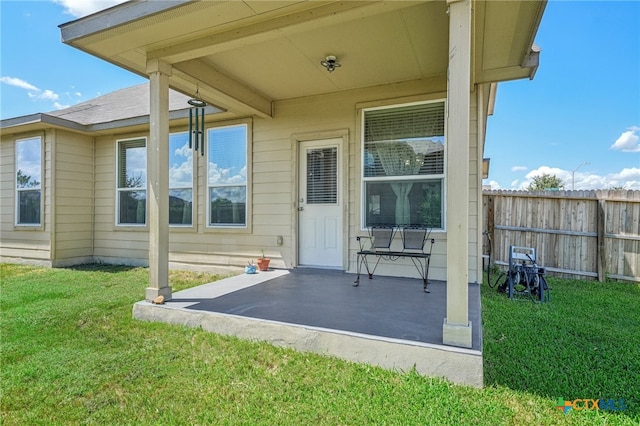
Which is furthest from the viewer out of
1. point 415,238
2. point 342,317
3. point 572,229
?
point 572,229

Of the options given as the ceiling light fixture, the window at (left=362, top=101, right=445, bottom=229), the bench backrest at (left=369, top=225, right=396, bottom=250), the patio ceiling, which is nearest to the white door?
the window at (left=362, top=101, right=445, bottom=229)

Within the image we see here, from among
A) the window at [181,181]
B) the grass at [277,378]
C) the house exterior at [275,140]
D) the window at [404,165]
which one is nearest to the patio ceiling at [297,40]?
the house exterior at [275,140]

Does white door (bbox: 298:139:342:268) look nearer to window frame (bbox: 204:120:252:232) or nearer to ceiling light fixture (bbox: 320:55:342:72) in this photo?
window frame (bbox: 204:120:252:232)

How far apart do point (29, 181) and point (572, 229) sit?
33.1 ft

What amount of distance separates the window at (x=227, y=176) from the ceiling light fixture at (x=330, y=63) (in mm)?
2136

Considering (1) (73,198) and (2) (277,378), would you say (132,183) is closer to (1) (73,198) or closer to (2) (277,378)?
(1) (73,198)

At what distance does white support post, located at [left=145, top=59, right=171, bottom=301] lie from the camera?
3432 mm

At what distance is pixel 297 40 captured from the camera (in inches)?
136

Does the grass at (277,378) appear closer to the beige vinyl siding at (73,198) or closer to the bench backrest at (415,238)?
the bench backrest at (415,238)

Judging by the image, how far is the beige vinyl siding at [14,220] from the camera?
21.2 ft

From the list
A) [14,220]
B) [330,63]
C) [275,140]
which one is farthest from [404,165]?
[14,220]

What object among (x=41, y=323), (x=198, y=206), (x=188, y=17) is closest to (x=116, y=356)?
(x=41, y=323)

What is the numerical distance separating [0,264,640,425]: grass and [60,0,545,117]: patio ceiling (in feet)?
8.74

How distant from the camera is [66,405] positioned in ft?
6.31
